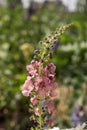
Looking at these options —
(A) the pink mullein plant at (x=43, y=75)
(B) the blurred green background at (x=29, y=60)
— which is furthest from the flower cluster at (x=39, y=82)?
(B) the blurred green background at (x=29, y=60)

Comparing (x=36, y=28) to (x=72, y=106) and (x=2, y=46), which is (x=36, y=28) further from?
(x=72, y=106)

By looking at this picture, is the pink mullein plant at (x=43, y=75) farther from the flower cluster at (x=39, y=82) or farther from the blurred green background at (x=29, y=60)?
the blurred green background at (x=29, y=60)

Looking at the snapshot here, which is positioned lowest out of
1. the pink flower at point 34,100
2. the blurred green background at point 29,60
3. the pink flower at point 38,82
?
the pink flower at point 34,100

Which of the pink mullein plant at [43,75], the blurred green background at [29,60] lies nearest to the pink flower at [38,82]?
the pink mullein plant at [43,75]

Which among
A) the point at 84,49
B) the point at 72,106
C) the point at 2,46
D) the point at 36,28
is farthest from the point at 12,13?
the point at 72,106

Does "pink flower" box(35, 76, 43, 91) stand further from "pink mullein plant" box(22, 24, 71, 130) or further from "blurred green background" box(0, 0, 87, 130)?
"blurred green background" box(0, 0, 87, 130)

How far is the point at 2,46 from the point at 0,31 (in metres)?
0.57

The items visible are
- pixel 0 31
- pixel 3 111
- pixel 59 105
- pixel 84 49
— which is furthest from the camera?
pixel 0 31

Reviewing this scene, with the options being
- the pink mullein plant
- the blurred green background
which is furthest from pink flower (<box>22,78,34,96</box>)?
the blurred green background

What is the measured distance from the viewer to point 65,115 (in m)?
5.01

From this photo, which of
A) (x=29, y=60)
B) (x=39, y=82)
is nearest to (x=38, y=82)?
(x=39, y=82)

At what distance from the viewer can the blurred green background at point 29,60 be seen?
17.3 ft

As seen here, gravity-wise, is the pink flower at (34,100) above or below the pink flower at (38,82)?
below

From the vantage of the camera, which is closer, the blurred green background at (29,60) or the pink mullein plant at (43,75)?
the pink mullein plant at (43,75)
